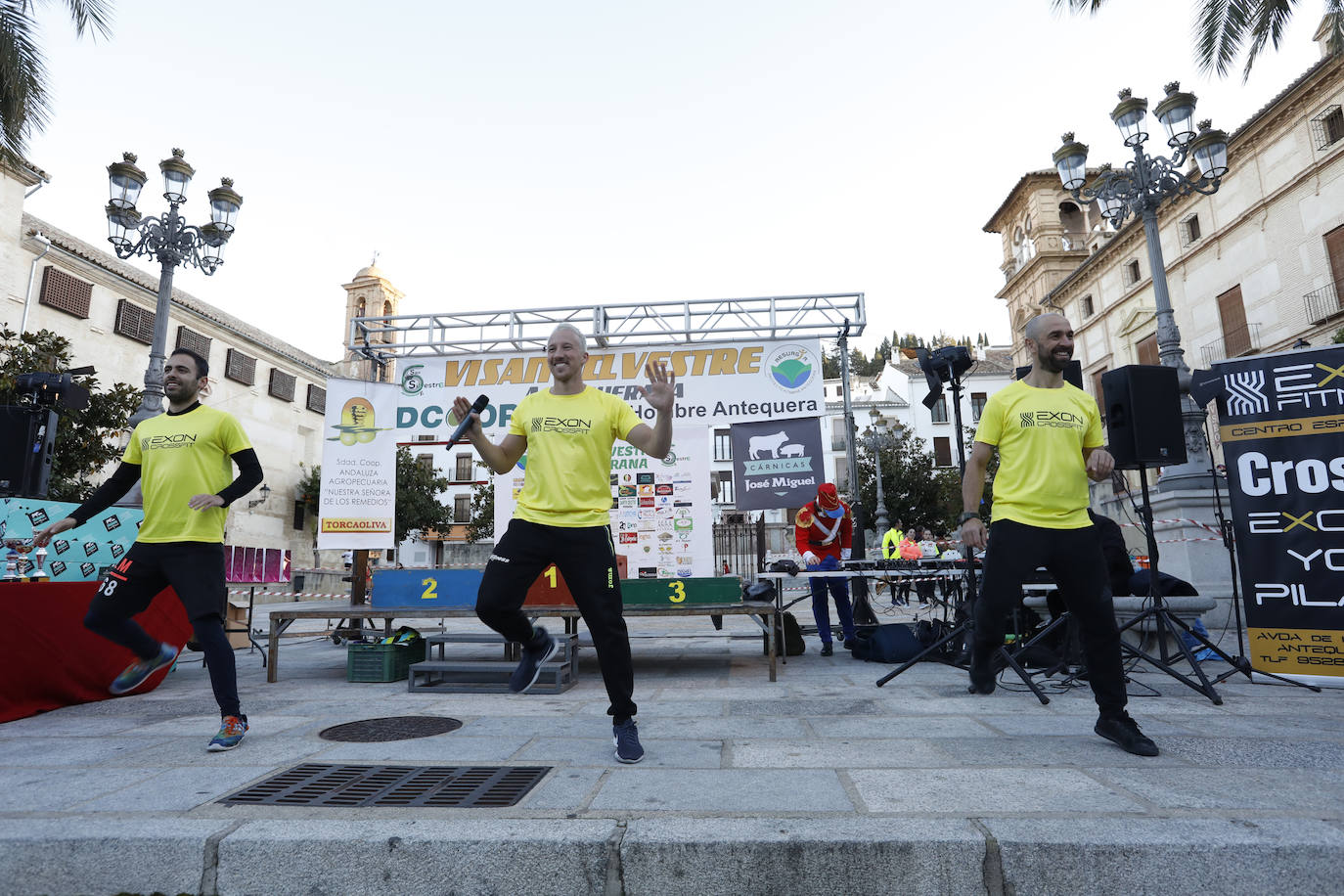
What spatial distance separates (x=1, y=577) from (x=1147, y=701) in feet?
24.5

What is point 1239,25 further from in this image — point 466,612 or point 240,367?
point 240,367

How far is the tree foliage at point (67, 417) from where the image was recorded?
1586cm

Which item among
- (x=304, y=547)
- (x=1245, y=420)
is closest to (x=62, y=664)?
(x=1245, y=420)

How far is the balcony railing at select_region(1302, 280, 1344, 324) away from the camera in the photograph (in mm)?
23125

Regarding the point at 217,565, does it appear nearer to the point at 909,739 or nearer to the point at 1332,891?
the point at 909,739

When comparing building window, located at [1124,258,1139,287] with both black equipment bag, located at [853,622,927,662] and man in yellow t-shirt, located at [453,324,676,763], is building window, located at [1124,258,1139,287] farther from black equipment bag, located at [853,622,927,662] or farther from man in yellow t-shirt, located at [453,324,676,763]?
man in yellow t-shirt, located at [453,324,676,763]

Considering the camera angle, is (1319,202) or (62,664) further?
(1319,202)

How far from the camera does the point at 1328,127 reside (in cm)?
2350

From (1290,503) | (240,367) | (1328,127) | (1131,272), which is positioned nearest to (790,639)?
(1290,503)

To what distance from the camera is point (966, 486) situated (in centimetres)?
392

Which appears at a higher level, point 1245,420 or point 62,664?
point 1245,420

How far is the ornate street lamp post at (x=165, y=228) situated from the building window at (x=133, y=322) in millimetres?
19335

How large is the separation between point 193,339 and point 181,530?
1293 inches

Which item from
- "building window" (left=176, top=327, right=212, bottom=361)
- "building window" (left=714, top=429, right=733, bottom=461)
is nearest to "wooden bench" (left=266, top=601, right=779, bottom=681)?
"building window" (left=176, top=327, right=212, bottom=361)
